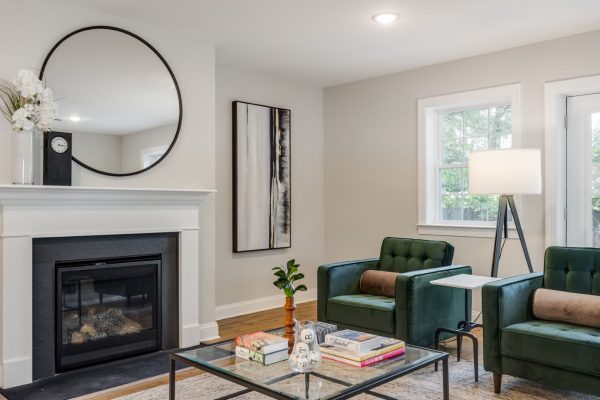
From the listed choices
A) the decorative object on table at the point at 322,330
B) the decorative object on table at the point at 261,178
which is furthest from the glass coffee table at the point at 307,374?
the decorative object on table at the point at 261,178

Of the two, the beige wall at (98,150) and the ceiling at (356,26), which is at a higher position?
the ceiling at (356,26)

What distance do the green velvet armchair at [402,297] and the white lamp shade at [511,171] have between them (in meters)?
0.62

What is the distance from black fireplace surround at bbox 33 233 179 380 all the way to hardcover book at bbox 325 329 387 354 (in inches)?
70.8

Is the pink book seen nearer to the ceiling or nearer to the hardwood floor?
the hardwood floor

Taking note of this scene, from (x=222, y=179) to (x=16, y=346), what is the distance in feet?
7.49

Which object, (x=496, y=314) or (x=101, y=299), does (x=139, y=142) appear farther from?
(x=496, y=314)

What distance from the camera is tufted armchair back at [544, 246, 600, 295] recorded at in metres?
3.16

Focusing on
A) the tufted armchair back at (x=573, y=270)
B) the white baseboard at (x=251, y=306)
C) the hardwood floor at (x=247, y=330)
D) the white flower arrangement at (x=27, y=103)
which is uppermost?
the white flower arrangement at (x=27, y=103)

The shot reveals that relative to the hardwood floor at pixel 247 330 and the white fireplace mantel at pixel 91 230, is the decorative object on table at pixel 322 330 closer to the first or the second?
the hardwood floor at pixel 247 330

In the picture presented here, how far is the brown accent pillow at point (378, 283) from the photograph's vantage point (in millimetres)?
3859

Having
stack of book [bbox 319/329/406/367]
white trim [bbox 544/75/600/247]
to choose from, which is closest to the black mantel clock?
stack of book [bbox 319/329/406/367]

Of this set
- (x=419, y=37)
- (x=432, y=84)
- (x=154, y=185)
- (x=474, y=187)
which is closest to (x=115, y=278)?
(x=154, y=185)

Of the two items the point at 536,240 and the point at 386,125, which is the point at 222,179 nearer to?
the point at 386,125

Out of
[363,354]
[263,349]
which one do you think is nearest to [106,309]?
[263,349]
